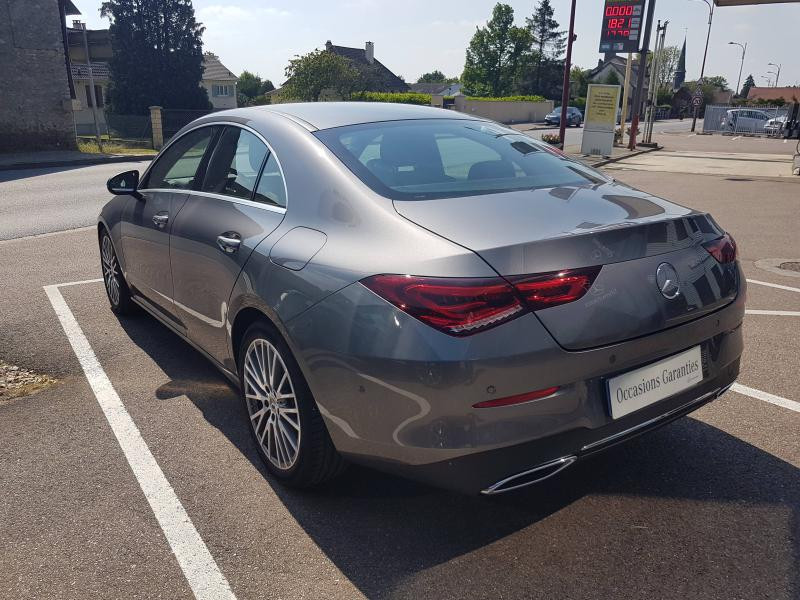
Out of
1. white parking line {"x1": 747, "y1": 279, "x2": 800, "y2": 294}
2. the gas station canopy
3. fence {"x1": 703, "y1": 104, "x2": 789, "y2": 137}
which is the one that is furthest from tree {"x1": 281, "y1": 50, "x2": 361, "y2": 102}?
white parking line {"x1": 747, "y1": 279, "x2": 800, "y2": 294}

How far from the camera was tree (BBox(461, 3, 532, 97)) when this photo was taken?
91500 millimetres

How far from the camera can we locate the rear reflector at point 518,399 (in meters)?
2.20

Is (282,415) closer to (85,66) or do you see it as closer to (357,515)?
(357,515)

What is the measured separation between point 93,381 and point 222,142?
1.77 meters

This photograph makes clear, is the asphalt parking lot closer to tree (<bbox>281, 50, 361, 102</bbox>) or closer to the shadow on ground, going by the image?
the shadow on ground

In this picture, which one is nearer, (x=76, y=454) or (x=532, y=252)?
(x=532, y=252)

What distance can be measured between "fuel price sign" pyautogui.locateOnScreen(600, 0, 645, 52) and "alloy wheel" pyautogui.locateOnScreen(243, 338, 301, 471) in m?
26.7

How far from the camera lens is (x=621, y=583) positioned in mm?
2385

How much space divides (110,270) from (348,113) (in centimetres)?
290

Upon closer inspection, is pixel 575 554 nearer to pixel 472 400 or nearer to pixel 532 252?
pixel 472 400

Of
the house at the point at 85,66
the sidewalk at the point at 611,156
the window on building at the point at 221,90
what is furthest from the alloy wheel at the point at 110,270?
the window on building at the point at 221,90

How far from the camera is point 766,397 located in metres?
3.94

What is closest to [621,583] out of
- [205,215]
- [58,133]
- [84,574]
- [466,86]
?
[84,574]

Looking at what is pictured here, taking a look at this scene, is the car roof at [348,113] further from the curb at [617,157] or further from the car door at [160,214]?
the curb at [617,157]
